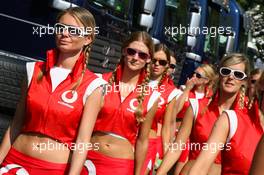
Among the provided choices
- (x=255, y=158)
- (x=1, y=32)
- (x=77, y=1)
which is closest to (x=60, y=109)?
(x=255, y=158)

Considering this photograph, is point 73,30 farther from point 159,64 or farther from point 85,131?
point 159,64

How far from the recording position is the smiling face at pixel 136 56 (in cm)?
525

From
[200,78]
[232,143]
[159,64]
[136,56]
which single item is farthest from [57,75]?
[200,78]

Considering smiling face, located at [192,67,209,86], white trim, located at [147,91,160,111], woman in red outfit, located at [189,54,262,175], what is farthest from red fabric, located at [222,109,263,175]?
smiling face, located at [192,67,209,86]

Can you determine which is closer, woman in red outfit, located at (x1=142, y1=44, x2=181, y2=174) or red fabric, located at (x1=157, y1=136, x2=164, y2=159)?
woman in red outfit, located at (x1=142, y1=44, x2=181, y2=174)

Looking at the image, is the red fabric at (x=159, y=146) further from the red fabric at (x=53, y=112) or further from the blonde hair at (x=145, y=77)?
the red fabric at (x=53, y=112)

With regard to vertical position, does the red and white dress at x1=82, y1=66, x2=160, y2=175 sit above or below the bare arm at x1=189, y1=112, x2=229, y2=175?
below

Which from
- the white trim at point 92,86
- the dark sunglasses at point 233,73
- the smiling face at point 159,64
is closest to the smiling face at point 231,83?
the dark sunglasses at point 233,73

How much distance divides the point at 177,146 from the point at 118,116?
0.49m

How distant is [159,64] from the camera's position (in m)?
7.61

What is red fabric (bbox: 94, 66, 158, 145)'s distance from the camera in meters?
4.95

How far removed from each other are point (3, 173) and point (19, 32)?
2772 millimetres

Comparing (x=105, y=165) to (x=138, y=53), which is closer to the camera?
(x=105, y=165)

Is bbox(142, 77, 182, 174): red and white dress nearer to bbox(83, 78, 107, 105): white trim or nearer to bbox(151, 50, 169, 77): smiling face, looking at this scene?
bbox(151, 50, 169, 77): smiling face
